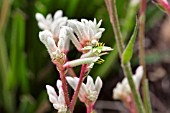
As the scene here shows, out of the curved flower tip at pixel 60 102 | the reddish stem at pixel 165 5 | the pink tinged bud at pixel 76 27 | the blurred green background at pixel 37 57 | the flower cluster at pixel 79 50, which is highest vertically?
the blurred green background at pixel 37 57

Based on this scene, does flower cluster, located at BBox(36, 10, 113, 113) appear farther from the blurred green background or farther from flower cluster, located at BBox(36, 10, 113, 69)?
the blurred green background

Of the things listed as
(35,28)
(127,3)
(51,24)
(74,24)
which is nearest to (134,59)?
(127,3)

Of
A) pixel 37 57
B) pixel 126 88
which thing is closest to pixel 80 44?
pixel 126 88

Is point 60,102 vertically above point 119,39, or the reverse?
point 119,39

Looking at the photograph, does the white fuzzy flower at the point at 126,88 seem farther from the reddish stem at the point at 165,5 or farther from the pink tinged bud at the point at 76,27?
the pink tinged bud at the point at 76,27

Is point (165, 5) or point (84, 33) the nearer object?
point (84, 33)

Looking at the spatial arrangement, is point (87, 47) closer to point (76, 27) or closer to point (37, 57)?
point (76, 27)

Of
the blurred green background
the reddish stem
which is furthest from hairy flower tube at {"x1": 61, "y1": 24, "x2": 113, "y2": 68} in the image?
the blurred green background

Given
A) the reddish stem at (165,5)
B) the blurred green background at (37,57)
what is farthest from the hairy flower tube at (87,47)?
the blurred green background at (37,57)
